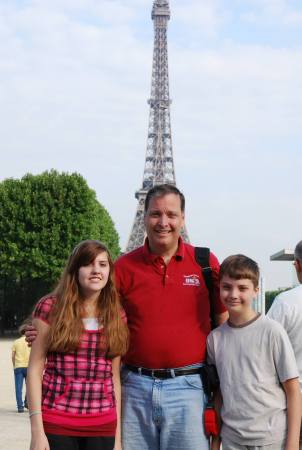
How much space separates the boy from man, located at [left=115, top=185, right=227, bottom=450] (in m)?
0.20

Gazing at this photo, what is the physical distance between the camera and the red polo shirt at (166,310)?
175 inches

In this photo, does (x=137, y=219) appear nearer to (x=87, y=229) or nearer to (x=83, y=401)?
(x=87, y=229)

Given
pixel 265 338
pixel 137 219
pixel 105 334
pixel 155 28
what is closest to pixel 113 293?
pixel 105 334

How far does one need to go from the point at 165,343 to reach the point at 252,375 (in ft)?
1.82

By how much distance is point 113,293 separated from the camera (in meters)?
4.44

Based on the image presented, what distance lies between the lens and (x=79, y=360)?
14.0 ft

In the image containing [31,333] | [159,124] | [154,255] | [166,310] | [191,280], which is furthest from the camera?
[159,124]

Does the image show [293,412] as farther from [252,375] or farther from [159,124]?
[159,124]

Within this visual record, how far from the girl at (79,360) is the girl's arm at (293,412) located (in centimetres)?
97

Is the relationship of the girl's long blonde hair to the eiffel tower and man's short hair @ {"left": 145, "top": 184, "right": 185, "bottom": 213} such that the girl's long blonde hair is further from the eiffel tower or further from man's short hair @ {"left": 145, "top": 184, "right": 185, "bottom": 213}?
the eiffel tower

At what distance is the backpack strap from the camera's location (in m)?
4.62

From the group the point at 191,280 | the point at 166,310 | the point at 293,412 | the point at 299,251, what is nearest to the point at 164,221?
the point at 191,280

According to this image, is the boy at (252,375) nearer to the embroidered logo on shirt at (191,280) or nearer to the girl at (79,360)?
the embroidered logo on shirt at (191,280)


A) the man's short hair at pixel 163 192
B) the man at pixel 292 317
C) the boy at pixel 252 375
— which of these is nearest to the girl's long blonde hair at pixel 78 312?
the man's short hair at pixel 163 192
